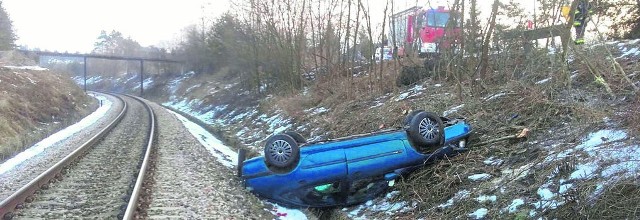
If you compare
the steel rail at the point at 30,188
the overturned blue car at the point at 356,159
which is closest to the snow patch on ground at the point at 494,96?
the overturned blue car at the point at 356,159

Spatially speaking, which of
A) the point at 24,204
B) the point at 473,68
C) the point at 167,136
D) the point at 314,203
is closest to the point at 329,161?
the point at 314,203

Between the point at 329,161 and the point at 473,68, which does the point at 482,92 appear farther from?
the point at 329,161

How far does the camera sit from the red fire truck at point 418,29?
17.0 m

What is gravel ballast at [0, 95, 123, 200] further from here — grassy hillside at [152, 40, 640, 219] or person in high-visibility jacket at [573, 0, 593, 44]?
person in high-visibility jacket at [573, 0, 593, 44]

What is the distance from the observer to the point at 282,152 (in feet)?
24.1

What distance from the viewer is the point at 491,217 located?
504 cm

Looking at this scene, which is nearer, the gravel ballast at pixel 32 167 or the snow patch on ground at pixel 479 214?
the snow patch on ground at pixel 479 214

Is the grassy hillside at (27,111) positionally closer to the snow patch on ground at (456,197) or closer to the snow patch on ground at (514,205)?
the snow patch on ground at (456,197)

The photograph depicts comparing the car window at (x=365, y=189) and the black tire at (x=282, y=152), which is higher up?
the black tire at (x=282, y=152)

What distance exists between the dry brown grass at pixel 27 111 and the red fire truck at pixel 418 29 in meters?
12.3

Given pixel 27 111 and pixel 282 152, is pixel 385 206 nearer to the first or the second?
pixel 282 152

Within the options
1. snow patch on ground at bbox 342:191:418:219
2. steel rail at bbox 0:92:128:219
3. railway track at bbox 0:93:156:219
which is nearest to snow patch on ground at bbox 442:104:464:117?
snow patch on ground at bbox 342:191:418:219

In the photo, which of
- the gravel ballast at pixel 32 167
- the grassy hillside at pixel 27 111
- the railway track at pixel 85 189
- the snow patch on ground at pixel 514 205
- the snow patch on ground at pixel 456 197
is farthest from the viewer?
the grassy hillside at pixel 27 111

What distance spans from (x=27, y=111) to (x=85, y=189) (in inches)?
555
